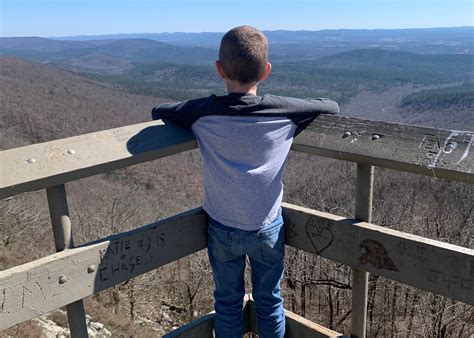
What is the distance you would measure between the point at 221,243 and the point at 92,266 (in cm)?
53

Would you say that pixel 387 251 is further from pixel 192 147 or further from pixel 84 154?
pixel 84 154

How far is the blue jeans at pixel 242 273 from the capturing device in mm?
2066

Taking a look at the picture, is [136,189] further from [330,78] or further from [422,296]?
[330,78]

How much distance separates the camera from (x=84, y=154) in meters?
1.70

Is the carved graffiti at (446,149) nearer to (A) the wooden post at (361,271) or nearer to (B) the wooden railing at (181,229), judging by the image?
(B) the wooden railing at (181,229)

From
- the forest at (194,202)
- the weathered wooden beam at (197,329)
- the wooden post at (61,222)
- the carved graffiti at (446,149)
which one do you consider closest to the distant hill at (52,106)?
the forest at (194,202)

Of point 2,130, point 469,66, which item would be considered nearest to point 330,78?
point 469,66

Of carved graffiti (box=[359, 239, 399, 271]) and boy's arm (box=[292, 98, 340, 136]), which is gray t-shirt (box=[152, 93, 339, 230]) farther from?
carved graffiti (box=[359, 239, 399, 271])

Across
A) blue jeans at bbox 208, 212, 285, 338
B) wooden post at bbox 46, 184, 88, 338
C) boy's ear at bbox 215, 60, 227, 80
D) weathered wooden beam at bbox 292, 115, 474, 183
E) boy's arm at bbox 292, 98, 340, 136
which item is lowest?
blue jeans at bbox 208, 212, 285, 338

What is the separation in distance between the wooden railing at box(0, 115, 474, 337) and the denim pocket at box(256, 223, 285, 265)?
0.39 feet

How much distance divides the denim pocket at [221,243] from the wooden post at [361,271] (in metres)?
0.48

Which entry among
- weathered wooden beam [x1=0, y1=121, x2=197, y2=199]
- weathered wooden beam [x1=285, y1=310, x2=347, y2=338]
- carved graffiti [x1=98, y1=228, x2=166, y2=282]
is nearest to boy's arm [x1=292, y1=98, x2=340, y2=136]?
weathered wooden beam [x1=0, y1=121, x2=197, y2=199]

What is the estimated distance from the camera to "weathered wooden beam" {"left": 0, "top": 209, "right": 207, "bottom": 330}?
62.4 inches

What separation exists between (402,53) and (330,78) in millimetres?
63710
